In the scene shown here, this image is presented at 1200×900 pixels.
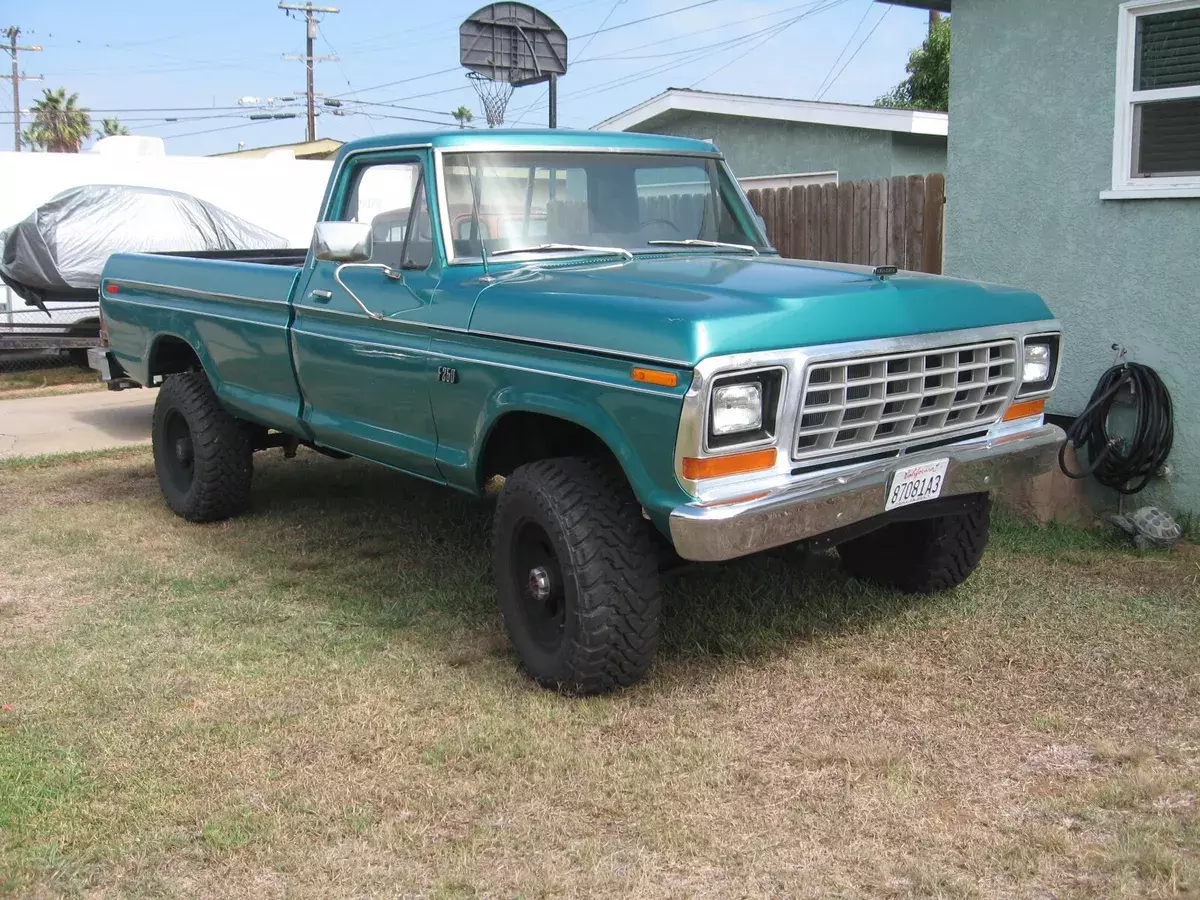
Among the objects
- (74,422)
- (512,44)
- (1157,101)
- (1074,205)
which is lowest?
(74,422)

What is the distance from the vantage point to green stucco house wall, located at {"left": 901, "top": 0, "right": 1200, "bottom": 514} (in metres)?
6.41

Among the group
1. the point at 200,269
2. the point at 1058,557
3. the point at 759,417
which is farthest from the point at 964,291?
the point at 200,269

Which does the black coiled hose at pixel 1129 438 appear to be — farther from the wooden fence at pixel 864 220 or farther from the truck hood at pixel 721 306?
the truck hood at pixel 721 306

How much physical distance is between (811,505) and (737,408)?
16.3 inches

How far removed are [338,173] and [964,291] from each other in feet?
9.56

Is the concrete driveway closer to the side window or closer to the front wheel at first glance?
the side window

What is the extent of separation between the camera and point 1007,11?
705 centimetres

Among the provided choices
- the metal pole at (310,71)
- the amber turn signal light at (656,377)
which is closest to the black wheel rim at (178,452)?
the amber turn signal light at (656,377)

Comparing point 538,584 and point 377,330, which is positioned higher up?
point 377,330

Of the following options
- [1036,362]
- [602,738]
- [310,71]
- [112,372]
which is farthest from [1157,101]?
[310,71]

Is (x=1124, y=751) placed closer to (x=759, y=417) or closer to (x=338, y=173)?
(x=759, y=417)

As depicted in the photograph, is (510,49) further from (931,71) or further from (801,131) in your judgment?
(931,71)

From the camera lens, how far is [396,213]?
206 inches

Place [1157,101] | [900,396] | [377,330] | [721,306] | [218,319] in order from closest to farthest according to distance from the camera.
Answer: [721,306]
[900,396]
[377,330]
[218,319]
[1157,101]
